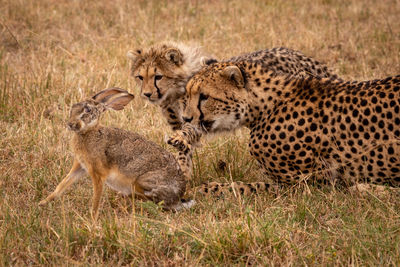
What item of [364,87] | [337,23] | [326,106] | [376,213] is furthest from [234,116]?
[337,23]

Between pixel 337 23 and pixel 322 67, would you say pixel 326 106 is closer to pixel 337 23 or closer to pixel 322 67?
pixel 322 67

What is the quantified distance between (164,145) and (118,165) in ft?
3.74

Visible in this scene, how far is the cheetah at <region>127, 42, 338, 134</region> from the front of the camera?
5094 millimetres

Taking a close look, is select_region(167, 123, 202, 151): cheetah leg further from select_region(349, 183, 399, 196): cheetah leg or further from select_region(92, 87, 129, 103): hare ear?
select_region(349, 183, 399, 196): cheetah leg

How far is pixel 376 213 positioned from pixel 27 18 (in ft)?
18.5

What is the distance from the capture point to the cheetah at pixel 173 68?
201 inches

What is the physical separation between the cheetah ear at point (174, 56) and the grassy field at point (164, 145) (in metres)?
0.61

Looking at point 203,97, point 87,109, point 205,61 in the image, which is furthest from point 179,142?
point 205,61

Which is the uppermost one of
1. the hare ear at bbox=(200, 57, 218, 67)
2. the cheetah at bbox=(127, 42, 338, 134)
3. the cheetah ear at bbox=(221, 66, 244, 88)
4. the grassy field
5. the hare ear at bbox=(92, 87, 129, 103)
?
the cheetah ear at bbox=(221, 66, 244, 88)

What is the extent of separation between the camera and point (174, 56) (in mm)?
5195

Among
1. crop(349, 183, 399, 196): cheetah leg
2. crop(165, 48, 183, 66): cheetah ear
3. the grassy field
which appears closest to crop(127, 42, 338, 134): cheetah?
crop(165, 48, 183, 66): cheetah ear

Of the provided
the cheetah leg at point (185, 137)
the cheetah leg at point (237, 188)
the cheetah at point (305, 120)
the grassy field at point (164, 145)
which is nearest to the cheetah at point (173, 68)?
the grassy field at point (164, 145)

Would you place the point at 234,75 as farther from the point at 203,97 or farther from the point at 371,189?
the point at 371,189

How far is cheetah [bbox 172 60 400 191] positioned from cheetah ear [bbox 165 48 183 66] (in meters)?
0.75
